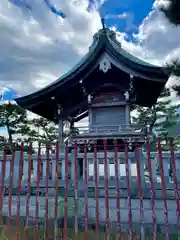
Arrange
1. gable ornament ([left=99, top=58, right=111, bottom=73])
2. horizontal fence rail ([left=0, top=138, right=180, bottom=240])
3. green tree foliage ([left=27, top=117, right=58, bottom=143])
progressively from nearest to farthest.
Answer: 1. horizontal fence rail ([left=0, top=138, right=180, bottom=240])
2. gable ornament ([left=99, top=58, right=111, bottom=73])
3. green tree foliage ([left=27, top=117, right=58, bottom=143])

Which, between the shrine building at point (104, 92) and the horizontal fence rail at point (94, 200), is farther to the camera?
the shrine building at point (104, 92)

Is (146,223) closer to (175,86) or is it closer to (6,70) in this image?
(175,86)

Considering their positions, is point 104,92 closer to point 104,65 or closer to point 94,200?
point 104,65

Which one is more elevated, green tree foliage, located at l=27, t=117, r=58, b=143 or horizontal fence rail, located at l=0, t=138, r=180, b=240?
green tree foliage, located at l=27, t=117, r=58, b=143

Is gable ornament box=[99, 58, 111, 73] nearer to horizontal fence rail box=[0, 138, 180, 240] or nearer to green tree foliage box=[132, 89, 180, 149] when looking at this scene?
horizontal fence rail box=[0, 138, 180, 240]

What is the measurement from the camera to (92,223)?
12.0ft

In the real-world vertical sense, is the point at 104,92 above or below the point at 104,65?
below

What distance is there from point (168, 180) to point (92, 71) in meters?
4.60

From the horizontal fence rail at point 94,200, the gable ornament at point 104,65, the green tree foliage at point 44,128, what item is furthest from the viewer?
the green tree foliage at point 44,128

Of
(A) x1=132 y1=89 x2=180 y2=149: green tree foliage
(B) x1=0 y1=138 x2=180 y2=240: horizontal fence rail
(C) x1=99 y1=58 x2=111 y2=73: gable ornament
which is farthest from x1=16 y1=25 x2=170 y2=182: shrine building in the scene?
(A) x1=132 y1=89 x2=180 y2=149: green tree foliage

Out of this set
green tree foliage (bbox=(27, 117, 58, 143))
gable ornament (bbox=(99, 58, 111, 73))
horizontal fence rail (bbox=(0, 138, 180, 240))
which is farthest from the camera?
green tree foliage (bbox=(27, 117, 58, 143))

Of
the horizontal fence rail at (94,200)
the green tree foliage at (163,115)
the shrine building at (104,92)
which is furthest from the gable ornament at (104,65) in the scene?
the green tree foliage at (163,115)

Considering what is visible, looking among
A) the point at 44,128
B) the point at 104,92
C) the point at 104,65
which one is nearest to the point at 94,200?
the point at 104,65

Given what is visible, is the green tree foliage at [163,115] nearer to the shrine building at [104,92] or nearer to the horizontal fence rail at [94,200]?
the shrine building at [104,92]
